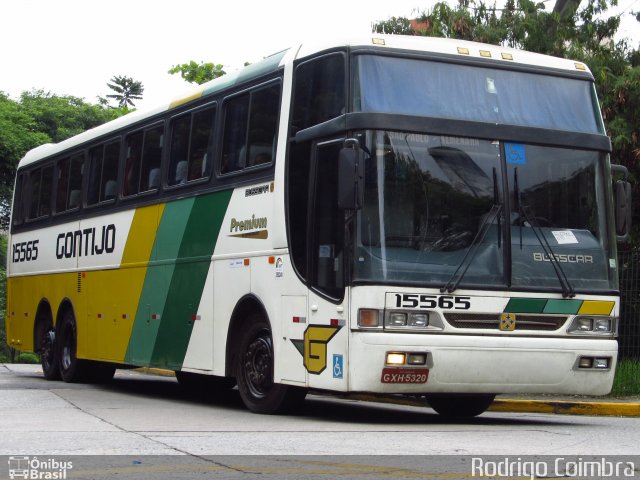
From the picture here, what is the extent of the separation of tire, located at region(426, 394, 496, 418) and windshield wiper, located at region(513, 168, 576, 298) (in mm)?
2036

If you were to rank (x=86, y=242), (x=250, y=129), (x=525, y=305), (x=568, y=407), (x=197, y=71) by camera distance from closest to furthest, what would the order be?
(x=525, y=305) → (x=250, y=129) → (x=568, y=407) → (x=86, y=242) → (x=197, y=71)

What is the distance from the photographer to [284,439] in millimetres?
9758

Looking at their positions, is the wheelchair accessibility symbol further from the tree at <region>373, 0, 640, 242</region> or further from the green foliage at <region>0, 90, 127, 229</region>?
the green foliage at <region>0, 90, 127, 229</region>

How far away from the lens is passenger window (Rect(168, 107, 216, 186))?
13.9m

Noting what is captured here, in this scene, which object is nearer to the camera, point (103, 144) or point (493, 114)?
point (493, 114)

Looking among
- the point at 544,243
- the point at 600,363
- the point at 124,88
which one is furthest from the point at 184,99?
the point at 124,88

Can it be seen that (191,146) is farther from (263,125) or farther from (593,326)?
(593,326)

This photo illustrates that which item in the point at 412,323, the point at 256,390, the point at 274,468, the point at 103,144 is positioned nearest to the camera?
the point at 274,468

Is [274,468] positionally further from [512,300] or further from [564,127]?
[564,127]

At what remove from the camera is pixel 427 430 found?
10977 mm

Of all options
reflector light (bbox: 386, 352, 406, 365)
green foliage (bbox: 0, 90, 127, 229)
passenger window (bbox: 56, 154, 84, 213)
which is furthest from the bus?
green foliage (bbox: 0, 90, 127, 229)

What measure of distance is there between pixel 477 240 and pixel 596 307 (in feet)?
4.80

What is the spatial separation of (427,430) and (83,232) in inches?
344

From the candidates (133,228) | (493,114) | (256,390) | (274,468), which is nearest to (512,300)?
(493,114)
